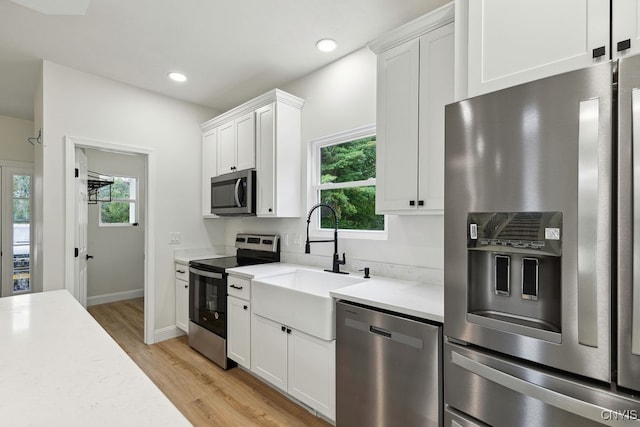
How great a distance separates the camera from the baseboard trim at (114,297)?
500 centimetres

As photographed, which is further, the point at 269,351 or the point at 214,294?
the point at 214,294

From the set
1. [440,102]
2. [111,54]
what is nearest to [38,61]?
[111,54]

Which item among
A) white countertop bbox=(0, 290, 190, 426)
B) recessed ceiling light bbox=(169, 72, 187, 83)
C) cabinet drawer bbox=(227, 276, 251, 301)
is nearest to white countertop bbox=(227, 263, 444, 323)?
cabinet drawer bbox=(227, 276, 251, 301)

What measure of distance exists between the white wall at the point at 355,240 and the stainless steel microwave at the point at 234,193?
40 centimetres

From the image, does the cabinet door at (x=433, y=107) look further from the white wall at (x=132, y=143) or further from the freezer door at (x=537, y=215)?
the white wall at (x=132, y=143)

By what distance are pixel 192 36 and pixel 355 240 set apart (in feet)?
6.82

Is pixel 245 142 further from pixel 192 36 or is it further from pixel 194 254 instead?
pixel 194 254

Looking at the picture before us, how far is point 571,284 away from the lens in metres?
1.01

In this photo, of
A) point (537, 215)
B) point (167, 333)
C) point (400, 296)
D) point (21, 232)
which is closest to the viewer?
point (537, 215)

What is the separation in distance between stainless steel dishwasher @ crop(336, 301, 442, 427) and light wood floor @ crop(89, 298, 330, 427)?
1.93ft

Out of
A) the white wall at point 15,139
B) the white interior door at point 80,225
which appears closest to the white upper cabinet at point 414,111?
the white interior door at point 80,225

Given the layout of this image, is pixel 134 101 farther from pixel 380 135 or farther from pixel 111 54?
pixel 380 135

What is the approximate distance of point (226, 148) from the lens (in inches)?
137

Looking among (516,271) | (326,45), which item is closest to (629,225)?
(516,271)
